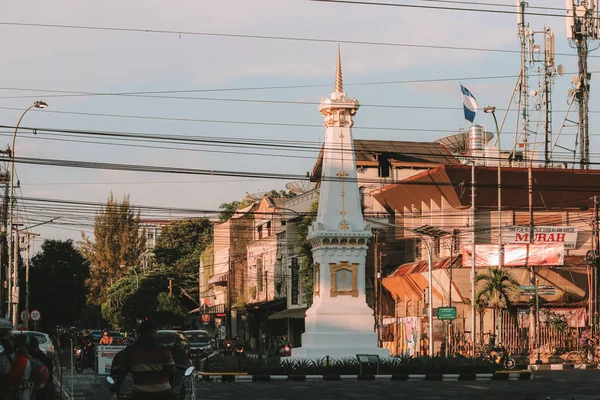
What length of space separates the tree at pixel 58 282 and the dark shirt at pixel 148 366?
2941 inches

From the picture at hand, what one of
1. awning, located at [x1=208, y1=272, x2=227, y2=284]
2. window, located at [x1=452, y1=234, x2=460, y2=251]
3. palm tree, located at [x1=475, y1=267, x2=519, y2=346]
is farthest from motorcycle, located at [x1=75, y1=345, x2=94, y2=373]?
awning, located at [x1=208, y1=272, x2=227, y2=284]

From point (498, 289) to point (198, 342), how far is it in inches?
642

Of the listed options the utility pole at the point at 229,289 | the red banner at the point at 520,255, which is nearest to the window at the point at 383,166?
the utility pole at the point at 229,289

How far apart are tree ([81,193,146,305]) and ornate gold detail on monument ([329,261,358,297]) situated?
11472 cm

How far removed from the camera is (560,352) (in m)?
57.6

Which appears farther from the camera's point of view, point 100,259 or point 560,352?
point 100,259

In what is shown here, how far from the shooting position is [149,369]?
43.0ft

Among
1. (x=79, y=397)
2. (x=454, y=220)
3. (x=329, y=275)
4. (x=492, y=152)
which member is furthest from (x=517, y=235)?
(x=79, y=397)

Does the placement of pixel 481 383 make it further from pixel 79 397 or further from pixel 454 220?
pixel 454 220

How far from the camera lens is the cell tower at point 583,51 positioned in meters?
63.7

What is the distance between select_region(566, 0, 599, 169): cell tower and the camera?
209 ft

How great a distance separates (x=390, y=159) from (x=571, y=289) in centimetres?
2483

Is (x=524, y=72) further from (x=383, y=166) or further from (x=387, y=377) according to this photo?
(x=387, y=377)

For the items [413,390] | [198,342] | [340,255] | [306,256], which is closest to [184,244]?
[306,256]
